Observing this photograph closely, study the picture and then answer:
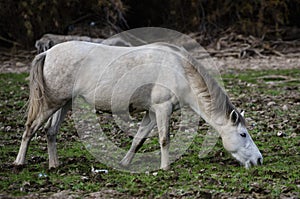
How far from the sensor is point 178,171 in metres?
6.66

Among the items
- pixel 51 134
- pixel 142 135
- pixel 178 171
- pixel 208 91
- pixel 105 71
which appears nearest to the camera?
pixel 178 171

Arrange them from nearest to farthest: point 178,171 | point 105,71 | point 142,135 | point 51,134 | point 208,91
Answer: point 178,171
point 208,91
point 105,71
point 51,134
point 142,135

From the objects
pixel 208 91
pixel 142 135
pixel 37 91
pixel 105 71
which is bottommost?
pixel 142 135

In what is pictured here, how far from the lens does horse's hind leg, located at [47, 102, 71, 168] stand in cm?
713

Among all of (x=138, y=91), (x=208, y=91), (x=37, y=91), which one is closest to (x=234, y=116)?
(x=208, y=91)

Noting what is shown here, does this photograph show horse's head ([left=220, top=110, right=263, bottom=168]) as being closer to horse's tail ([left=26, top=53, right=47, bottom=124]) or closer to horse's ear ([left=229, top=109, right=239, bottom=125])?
horse's ear ([left=229, top=109, right=239, bottom=125])

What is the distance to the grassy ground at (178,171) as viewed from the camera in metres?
5.64

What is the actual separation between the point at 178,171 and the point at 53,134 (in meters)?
1.83

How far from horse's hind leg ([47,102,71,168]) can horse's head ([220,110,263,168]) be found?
2210 millimetres

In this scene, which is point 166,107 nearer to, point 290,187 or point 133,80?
point 133,80

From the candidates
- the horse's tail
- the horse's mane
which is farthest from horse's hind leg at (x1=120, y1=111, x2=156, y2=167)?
the horse's tail

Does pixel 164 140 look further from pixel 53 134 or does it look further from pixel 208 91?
pixel 53 134

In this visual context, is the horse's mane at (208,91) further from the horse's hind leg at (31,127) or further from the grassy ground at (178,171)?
the horse's hind leg at (31,127)

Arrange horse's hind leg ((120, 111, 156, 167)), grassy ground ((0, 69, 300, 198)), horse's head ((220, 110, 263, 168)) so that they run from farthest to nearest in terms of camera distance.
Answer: horse's hind leg ((120, 111, 156, 167)) < horse's head ((220, 110, 263, 168)) < grassy ground ((0, 69, 300, 198))
